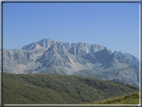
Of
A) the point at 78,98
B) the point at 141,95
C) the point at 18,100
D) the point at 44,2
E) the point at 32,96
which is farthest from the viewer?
the point at 78,98

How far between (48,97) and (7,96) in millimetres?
40631

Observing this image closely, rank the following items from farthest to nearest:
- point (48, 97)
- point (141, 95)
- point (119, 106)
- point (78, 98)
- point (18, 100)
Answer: point (78, 98) → point (48, 97) → point (18, 100) → point (141, 95) → point (119, 106)

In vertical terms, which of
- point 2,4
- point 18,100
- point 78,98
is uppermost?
point 2,4

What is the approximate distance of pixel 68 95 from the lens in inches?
7849

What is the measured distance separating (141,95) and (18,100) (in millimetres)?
136431

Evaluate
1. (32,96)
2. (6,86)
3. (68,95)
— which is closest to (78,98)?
(68,95)

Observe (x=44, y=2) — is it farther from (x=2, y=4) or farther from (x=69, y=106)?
(x=69, y=106)

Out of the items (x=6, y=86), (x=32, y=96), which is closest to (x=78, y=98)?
(x=32, y=96)

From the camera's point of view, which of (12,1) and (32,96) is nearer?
(12,1)

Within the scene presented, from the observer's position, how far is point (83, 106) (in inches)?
583

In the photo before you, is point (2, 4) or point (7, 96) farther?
point (7, 96)

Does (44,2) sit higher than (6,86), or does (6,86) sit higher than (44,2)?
(44,2)

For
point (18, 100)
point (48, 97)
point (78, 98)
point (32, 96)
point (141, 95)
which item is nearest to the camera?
point (141, 95)

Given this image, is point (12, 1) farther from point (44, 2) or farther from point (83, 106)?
point (83, 106)
